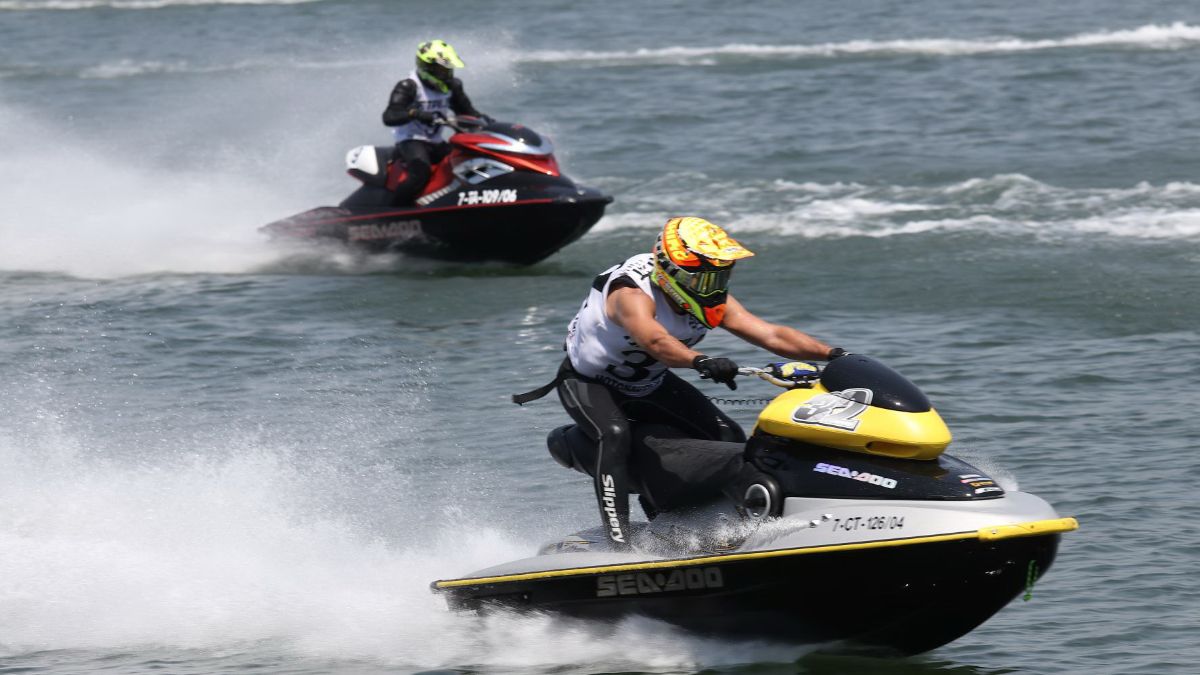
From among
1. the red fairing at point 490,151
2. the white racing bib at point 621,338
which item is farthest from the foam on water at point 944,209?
the white racing bib at point 621,338

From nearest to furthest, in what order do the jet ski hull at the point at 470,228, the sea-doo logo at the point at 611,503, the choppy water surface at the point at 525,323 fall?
the sea-doo logo at the point at 611,503, the choppy water surface at the point at 525,323, the jet ski hull at the point at 470,228

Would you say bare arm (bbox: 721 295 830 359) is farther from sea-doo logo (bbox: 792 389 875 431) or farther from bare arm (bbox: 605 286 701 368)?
sea-doo logo (bbox: 792 389 875 431)

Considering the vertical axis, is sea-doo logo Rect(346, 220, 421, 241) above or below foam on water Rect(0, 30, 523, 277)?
above

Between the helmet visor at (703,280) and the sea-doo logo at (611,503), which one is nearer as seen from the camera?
the helmet visor at (703,280)

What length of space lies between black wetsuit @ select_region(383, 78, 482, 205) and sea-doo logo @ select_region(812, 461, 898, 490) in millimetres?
9149

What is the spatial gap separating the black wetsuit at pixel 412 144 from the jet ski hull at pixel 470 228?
231 millimetres

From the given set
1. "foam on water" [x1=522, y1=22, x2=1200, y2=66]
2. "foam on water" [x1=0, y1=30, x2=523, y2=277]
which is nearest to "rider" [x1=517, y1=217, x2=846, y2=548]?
"foam on water" [x1=0, y1=30, x2=523, y2=277]

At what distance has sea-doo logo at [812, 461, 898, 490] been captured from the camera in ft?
22.6

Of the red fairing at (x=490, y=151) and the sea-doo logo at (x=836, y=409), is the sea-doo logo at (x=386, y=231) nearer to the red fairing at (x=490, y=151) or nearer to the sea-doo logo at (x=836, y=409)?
the red fairing at (x=490, y=151)

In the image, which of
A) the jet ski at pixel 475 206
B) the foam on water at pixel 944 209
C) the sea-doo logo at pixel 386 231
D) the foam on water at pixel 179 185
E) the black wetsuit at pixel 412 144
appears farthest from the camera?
the foam on water at pixel 179 185

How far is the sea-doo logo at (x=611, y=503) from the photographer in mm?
7594

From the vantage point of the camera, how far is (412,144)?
52.5 feet

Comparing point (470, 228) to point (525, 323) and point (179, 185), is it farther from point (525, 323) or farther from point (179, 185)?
point (179, 185)

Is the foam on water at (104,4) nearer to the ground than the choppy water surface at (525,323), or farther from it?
farther from it
